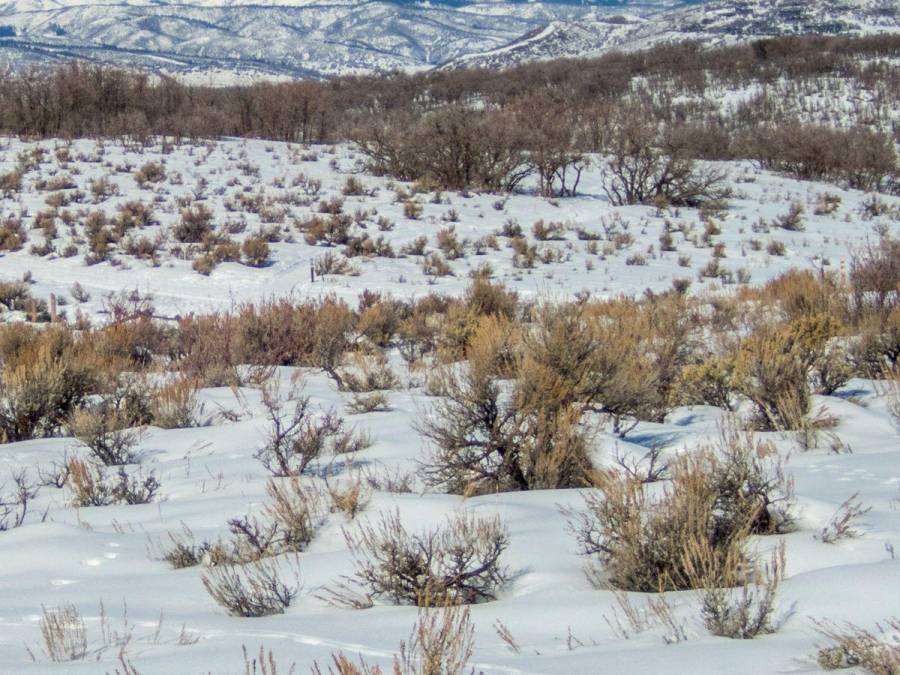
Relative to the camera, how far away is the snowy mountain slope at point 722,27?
82.8 m

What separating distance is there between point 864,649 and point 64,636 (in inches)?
83.3

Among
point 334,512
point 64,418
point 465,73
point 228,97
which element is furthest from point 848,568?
point 465,73

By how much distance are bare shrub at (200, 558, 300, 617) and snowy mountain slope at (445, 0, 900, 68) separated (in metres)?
78.5

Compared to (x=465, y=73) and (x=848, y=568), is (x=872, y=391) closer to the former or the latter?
(x=848, y=568)

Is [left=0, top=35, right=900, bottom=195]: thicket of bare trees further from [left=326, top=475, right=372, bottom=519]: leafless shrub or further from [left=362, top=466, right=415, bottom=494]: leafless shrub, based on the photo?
[left=326, top=475, right=372, bottom=519]: leafless shrub

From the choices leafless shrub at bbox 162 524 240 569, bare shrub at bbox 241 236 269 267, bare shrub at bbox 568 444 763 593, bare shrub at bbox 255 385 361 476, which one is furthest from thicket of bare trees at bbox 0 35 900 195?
leafless shrub at bbox 162 524 240 569

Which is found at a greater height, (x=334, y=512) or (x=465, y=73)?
(x=465, y=73)

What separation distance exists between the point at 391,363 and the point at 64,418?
336 centimetres

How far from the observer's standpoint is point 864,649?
6.84 ft

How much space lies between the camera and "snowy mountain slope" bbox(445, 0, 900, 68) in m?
82.8

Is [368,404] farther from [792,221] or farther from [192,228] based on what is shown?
[792,221]

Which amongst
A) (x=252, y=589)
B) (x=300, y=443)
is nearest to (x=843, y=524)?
(x=252, y=589)

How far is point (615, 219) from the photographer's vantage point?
18484 mm

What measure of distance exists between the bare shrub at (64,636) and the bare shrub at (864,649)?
197 centimetres
